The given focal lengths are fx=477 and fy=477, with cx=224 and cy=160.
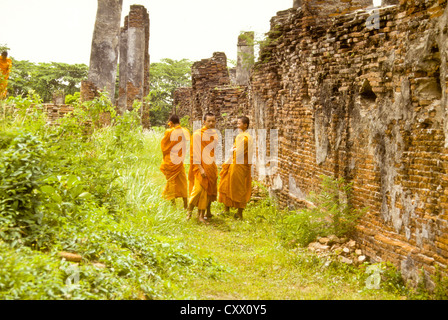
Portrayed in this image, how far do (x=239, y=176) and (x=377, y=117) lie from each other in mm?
3385

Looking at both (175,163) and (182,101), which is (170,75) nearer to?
(182,101)

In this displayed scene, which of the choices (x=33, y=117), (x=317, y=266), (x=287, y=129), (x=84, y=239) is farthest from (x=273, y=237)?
(x=33, y=117)

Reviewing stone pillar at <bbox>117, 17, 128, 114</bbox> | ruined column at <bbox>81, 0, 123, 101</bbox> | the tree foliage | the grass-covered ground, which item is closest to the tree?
the tree foliage

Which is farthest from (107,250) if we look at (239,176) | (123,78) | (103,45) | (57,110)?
(123,78)

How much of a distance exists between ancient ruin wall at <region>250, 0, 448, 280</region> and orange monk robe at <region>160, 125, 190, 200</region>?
79.0 inches

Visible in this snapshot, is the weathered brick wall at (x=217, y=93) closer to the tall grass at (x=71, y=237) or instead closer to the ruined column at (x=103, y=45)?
the ruined column at (x=103, y=45)

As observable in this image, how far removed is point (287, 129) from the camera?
332 inches

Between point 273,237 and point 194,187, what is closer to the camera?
point 273,237

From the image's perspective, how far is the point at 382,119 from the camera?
5.31 m

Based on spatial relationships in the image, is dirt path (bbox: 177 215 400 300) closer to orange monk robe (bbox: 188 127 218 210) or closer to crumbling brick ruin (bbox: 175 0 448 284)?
crumbling brick ruin (bbox: 175 0 448 284)

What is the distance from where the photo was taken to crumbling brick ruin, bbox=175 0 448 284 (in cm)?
442
